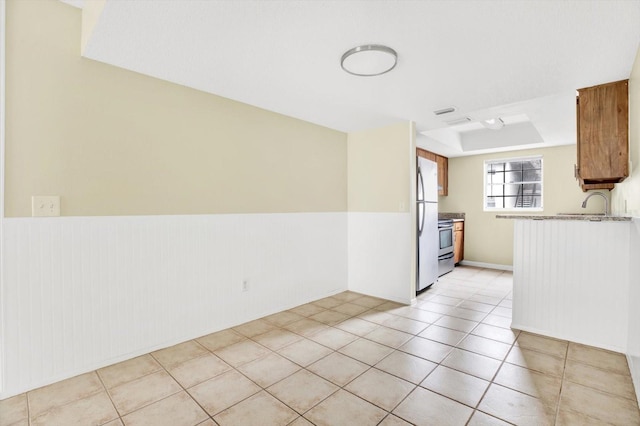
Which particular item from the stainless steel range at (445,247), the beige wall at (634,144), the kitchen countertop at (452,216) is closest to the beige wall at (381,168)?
the stainless steel range at (445,247)

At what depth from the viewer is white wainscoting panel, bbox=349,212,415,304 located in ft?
12.3

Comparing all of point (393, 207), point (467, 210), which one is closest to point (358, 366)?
point (393, 207)

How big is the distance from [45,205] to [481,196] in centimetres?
631

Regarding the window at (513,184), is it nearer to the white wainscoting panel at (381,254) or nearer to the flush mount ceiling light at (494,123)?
the flush mount ceiling light at (494,123)

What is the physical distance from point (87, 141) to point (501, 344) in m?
3.56

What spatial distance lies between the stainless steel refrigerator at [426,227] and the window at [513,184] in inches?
86.1

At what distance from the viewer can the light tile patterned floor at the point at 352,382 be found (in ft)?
5.63

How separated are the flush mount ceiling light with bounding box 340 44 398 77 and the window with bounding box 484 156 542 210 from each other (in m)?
4.55

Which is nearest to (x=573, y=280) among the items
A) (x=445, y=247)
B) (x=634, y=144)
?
(x=634, y=144)

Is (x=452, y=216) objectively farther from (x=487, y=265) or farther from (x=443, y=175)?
(x=487, y=265)

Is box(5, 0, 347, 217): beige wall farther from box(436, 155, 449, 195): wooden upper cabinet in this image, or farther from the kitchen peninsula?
box(436, 155, 449, 195): wooden upper cabinet

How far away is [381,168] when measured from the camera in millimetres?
3955

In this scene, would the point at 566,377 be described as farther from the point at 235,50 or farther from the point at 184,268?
the point at 235,50

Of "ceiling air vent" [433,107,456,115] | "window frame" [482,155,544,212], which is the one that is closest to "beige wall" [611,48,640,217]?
"ceiling air vent" [433,107,456,115]
